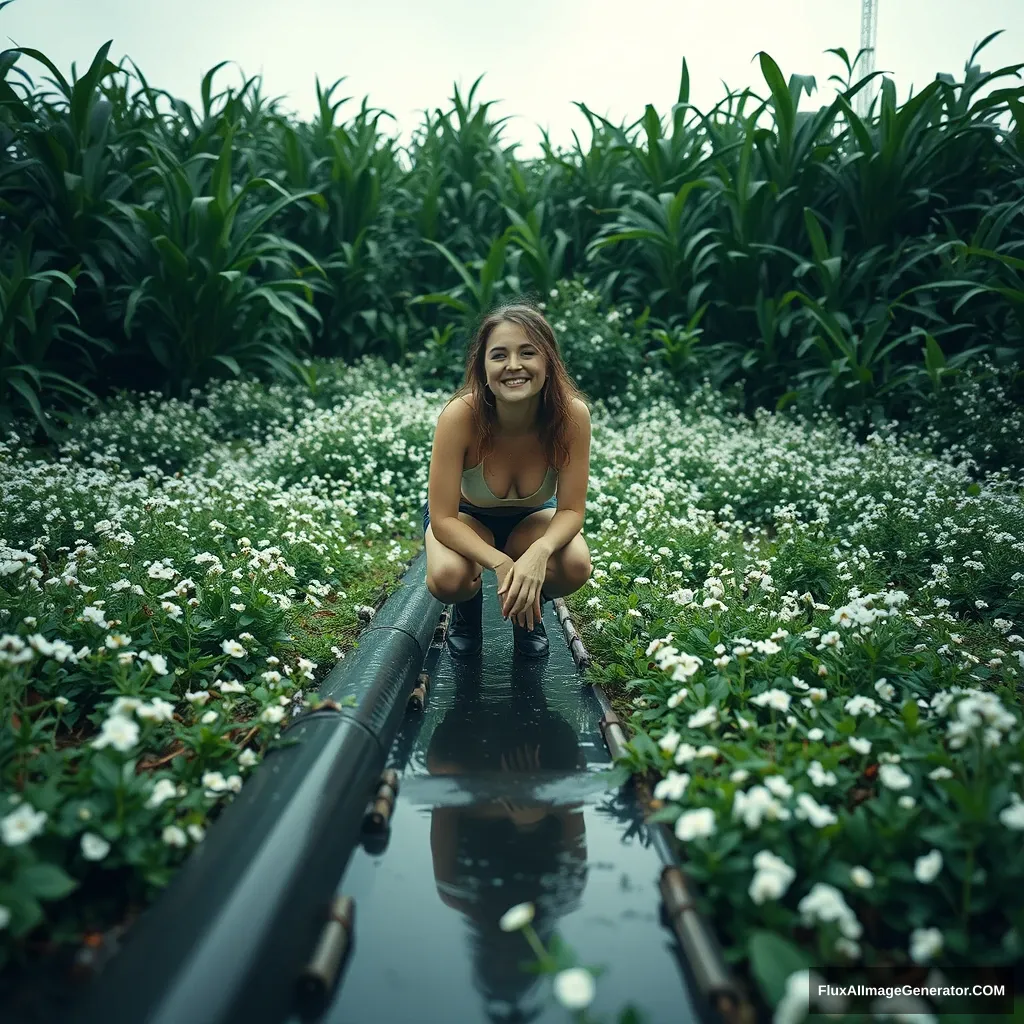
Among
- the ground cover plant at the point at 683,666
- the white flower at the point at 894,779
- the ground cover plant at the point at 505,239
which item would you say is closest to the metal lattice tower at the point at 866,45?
the ground cover plant at the point at 505,239

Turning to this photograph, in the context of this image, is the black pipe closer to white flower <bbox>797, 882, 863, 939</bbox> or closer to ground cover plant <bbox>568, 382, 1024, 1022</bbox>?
ground cover plant <bbox>568, 382, 1024, 1022</bbox>

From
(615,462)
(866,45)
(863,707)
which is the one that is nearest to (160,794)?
(863,707)

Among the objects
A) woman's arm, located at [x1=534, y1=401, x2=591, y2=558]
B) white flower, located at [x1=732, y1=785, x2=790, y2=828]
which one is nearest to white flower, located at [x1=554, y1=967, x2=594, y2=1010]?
white flower, located at [x1=732, y1=785, x2=790, y2=828]

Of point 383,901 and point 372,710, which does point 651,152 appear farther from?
point 383,901

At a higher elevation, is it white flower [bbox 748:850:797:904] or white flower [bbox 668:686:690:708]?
white flower [bbox 748:850:797:904]

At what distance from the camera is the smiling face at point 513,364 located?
2.52 meters

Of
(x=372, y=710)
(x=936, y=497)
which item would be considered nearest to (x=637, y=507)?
(x=936, y=497)

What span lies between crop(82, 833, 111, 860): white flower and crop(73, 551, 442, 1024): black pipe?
0.13 meters

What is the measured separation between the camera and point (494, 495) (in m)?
2.87

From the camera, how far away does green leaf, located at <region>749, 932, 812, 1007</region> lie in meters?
1.16

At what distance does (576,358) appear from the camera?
724 cm

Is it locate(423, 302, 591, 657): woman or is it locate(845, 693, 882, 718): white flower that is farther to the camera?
locate(423, 302, 591, 657): woman

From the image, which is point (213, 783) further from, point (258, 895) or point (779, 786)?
point (779, 786)

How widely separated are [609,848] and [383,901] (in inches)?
20.1
